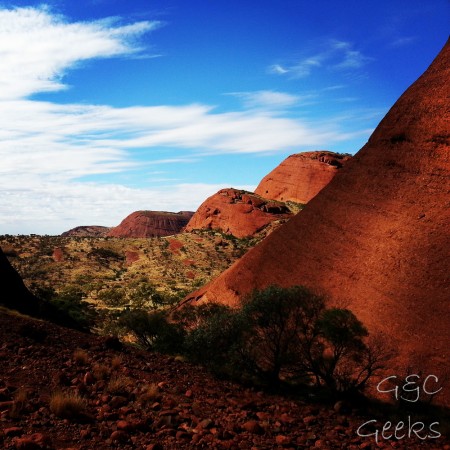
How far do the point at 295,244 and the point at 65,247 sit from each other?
184 feet

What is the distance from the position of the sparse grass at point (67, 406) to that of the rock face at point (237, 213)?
2668 inches

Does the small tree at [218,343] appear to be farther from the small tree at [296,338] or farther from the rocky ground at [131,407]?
the rocky ground at [131,407]

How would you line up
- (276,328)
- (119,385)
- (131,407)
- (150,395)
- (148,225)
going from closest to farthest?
(131,407), (150,395), (119,385), (276,328), (148,225)

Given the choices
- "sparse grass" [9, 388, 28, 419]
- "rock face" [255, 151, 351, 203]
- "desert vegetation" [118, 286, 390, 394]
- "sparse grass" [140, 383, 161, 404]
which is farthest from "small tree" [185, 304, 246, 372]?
"rock face" [255, 151, 351, 203]

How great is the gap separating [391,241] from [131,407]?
56.9ft

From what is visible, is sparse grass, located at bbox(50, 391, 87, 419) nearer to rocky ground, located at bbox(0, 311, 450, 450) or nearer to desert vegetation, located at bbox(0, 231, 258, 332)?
rocky ground, located at bbox(0, 311, 450, 450)

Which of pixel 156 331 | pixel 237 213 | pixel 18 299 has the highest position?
pixel 237 213

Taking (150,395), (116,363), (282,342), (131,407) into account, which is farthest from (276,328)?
→ (131,407)

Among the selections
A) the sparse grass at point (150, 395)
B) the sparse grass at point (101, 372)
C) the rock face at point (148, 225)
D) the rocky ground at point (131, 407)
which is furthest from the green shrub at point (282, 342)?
the rock face at point (148, 225)

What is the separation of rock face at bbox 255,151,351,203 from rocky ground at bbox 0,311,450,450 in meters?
73.9

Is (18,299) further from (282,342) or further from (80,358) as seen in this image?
(282,342)

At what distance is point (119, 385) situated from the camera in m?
9.70

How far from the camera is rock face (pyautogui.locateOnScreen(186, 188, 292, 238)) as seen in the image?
77000mm

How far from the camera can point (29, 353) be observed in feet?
36.3
